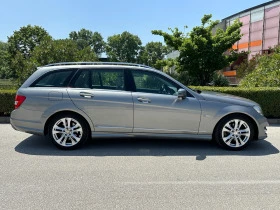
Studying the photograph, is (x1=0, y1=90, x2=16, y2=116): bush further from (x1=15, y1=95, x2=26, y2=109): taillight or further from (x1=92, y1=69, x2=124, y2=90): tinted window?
(x1=92, y1=69, x2=124, y2=90): tinted window

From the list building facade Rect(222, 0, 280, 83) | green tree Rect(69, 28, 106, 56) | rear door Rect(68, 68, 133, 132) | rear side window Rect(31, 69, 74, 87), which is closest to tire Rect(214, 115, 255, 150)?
rear door Rect(68, 68, 133, 132)

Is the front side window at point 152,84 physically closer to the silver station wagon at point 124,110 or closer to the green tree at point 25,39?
the silver station wagon at point 124,110

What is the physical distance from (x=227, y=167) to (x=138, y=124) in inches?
67.2

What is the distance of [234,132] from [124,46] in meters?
73.1

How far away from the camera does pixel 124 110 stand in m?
4.78

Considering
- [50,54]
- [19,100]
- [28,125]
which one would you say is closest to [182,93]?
[28,125]

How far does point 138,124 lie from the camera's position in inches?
190

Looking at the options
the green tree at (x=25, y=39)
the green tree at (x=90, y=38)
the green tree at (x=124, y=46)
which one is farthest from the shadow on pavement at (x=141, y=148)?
the green tree at (x=90, y=38)

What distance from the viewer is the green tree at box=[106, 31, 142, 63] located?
248 ft

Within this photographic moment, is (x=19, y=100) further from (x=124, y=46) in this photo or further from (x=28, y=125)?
(x=124, y=46)

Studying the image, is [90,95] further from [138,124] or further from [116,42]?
[116,42]

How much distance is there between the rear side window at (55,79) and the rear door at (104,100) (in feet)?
0.51

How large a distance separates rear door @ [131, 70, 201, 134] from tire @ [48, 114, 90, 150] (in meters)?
1.00

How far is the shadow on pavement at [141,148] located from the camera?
4730 millimetres
